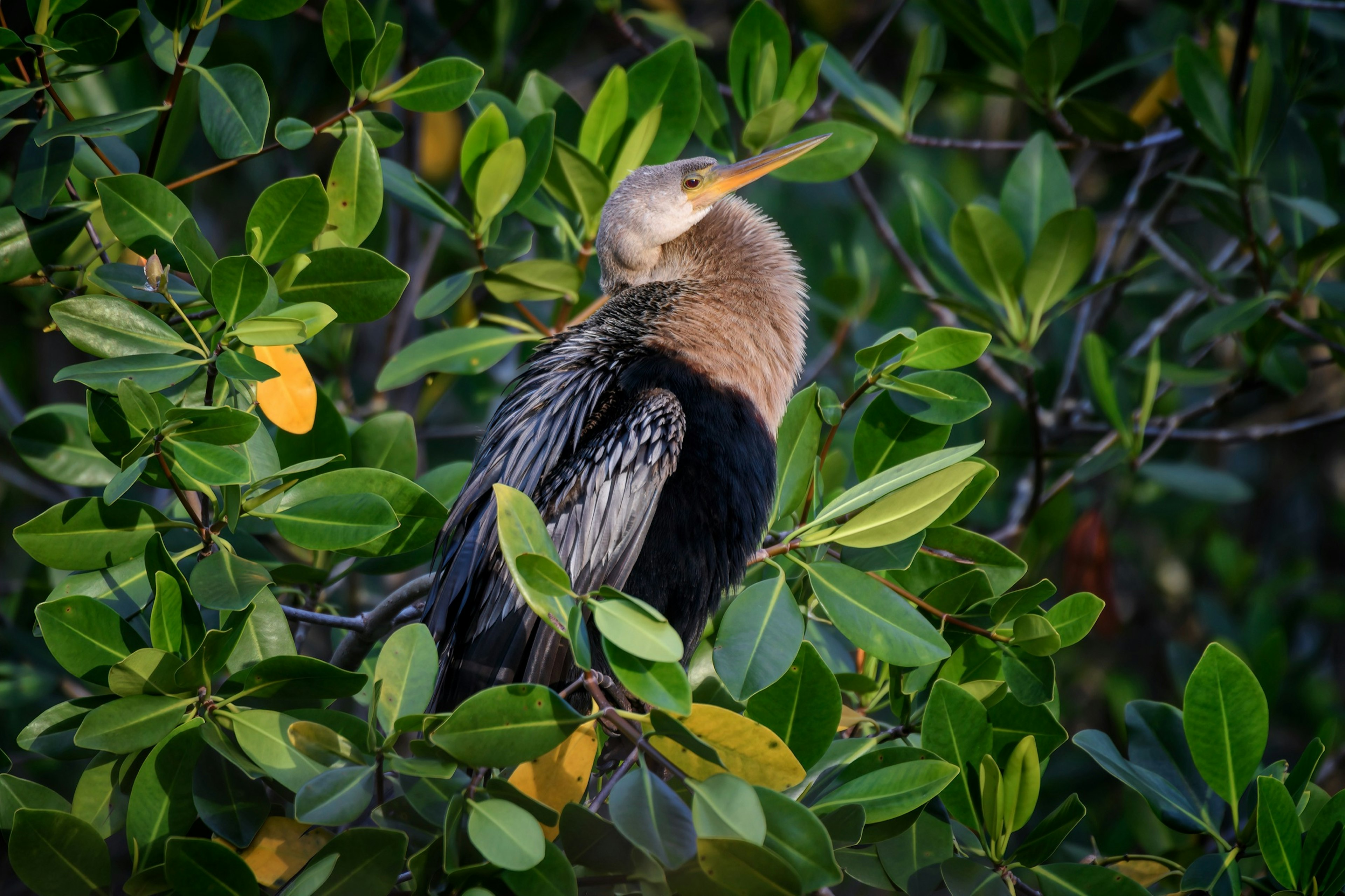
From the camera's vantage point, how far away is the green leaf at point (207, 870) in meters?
1.47

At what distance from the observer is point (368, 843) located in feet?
4.91

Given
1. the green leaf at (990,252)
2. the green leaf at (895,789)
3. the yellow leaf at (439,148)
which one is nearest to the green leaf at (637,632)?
the green leaf at (895,789)

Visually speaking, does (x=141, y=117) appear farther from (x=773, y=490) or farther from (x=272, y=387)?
(x=773, y=490)

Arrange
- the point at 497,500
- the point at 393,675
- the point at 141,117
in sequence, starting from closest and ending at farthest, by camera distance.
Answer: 1. the point at 497,500
2. the point at 393,675
3. the point at 141,117

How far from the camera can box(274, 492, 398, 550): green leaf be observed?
6.02 feet

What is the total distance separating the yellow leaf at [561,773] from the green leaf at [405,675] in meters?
0.22

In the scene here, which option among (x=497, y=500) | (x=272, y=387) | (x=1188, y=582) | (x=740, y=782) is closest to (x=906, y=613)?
(x=740, y=782)

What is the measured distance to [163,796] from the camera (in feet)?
5.52

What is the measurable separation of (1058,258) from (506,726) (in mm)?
2066

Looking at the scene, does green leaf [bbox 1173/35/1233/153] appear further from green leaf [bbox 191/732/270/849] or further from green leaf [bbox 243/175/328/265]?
green leaf [bbox 191/732/270/849]

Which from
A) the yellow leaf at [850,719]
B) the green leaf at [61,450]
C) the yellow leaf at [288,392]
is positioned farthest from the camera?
the green leaf at [61,450]

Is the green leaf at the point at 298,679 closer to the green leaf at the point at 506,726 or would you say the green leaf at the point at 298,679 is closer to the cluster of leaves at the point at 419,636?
the cluster of leaves at the point at 419,636

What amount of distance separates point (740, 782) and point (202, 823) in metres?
1.14

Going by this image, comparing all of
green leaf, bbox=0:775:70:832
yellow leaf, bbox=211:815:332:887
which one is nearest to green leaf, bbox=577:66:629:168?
yellow leaf, bbox=211:815:332:887
